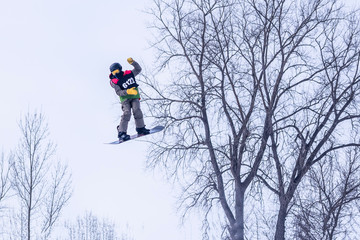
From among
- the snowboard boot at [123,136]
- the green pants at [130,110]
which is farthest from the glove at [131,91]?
the snowboard boot at [123,136]

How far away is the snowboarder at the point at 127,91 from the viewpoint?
29.2ft

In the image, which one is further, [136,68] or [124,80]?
[136,68]

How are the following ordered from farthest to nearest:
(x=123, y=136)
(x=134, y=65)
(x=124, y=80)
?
(x=123, y=136) → (x=134, y=65) → (x=124, y=80)

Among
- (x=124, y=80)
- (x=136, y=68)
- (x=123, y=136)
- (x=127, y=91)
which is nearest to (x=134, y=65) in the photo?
(x=136, y=68)

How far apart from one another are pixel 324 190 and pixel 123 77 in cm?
1013

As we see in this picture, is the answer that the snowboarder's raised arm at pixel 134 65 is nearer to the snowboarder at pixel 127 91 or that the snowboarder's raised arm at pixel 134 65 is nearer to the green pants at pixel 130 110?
the snowboarder at pixel 127 91

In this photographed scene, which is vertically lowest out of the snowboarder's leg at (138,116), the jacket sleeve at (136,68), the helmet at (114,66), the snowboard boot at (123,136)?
the snowboard boot at (123,136)

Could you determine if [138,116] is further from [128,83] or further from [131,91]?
[128,83]

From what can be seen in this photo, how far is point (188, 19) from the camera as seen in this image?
1711 cm

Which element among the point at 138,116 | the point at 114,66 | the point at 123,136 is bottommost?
the point at 123,136

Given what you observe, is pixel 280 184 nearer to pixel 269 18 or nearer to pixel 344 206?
pixel 344 206

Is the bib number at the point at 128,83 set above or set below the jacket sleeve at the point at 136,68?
below

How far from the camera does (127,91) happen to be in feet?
29.9

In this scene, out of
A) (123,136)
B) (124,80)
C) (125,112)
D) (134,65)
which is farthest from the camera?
(123,136)
